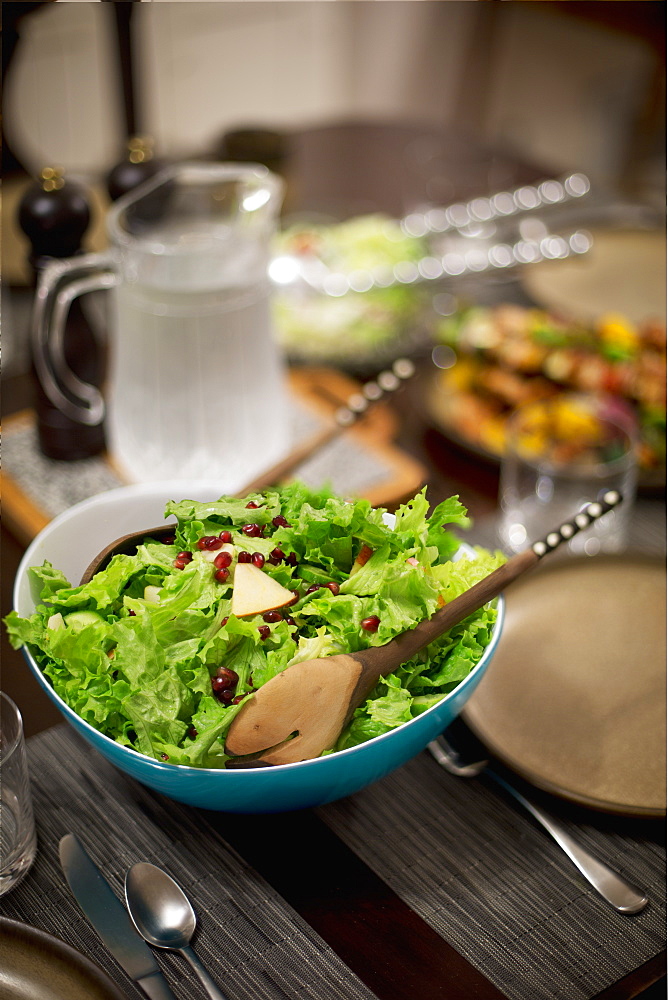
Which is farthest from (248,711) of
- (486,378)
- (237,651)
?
(486,378)

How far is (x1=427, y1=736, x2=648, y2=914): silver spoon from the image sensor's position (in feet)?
2.23

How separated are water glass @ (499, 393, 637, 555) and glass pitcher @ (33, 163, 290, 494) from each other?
0.27 m

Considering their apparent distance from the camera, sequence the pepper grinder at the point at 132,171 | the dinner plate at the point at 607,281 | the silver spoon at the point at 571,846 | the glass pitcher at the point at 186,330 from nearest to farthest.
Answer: the silver spoon at the point at 571,846, the glass pitcher at the point at 186,330, the pepper grinder at the point at 132,171, the dinner plate at the point at 607,281

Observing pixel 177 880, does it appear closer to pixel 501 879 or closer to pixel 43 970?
pixel 43 970

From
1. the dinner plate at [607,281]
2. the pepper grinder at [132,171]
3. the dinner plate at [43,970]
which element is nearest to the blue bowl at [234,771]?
the dinner plate at [43,970]

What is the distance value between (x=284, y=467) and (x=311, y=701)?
10.4 inches

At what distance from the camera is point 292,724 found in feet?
1.97

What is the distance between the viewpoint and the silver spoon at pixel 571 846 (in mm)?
679

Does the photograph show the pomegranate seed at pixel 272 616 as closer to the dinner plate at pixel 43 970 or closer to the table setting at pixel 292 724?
the table setting at pixel 292 724

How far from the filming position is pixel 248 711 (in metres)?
0.59

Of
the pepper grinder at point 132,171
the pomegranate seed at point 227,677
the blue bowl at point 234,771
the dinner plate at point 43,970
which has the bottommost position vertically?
the dinner plate at point 43,970

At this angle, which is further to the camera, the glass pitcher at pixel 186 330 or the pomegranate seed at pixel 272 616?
the glass pitcher at pixel 186 330

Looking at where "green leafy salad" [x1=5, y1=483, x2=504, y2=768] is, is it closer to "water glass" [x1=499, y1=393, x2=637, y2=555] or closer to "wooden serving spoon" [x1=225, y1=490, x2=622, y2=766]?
"wooden serving spoon" [x1=225, y1=490, x2=622, y2=766]

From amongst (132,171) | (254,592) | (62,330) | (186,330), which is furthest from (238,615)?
(132,171)
